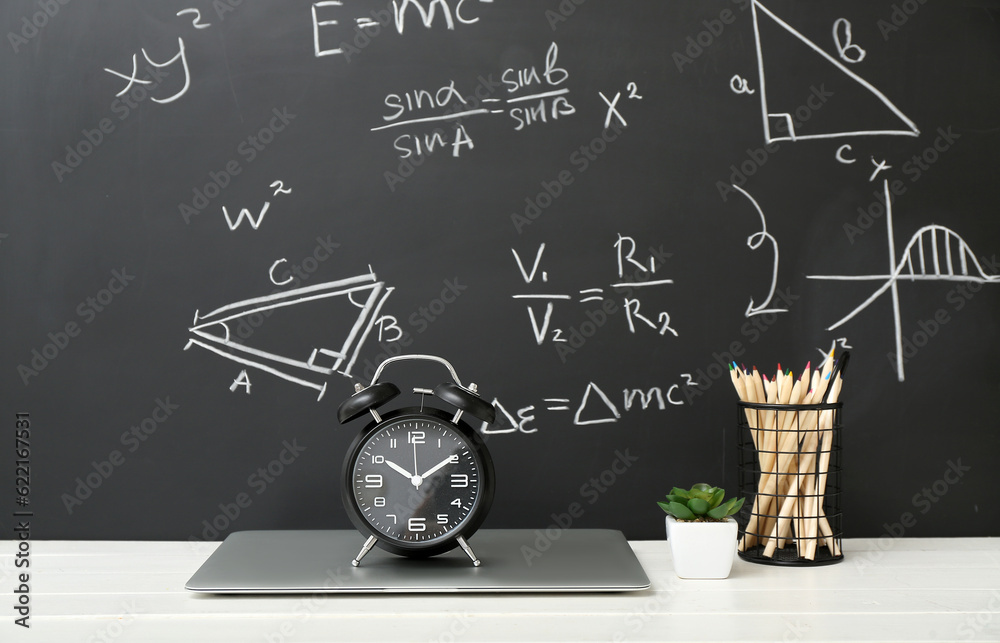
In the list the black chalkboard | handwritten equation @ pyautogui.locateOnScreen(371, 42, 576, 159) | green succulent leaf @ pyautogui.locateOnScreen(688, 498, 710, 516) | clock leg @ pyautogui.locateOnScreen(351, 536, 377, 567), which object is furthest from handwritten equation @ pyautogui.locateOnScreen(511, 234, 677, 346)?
clock leg @ pyautogui.locateOnScreen(351, 536, 377, 567)

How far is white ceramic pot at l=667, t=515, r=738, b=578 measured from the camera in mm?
1141

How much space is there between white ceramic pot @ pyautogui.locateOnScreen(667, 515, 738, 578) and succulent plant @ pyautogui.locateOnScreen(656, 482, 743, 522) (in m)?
0.02

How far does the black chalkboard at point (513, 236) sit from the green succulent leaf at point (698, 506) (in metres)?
0.23

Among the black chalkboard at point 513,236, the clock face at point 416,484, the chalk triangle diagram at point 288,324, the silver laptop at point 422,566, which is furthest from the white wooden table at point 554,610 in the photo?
the chalk triangle diagram at point 288,324

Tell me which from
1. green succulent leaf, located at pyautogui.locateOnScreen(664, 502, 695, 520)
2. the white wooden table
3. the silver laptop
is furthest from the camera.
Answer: green succulent leaf, located at pyautogui.locateOnScreen(664, 502, 695, 520)

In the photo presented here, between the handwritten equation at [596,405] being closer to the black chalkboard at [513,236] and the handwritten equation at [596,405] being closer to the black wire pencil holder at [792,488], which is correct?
the black chalkboard at [513,236]

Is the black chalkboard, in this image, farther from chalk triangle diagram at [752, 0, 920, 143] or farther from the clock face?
the clock face

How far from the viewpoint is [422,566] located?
3.80 ft

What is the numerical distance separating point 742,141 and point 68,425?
4.15ft

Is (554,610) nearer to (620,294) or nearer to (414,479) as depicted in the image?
(414,479)

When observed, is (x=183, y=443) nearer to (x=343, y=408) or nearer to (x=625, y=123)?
(x=343, y=408)

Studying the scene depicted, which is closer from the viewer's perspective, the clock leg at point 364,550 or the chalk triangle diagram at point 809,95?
the clock leg at point 364,550

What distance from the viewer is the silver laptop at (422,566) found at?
3.51 feet

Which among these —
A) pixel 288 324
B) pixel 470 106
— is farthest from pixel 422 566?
pixel 470 106
